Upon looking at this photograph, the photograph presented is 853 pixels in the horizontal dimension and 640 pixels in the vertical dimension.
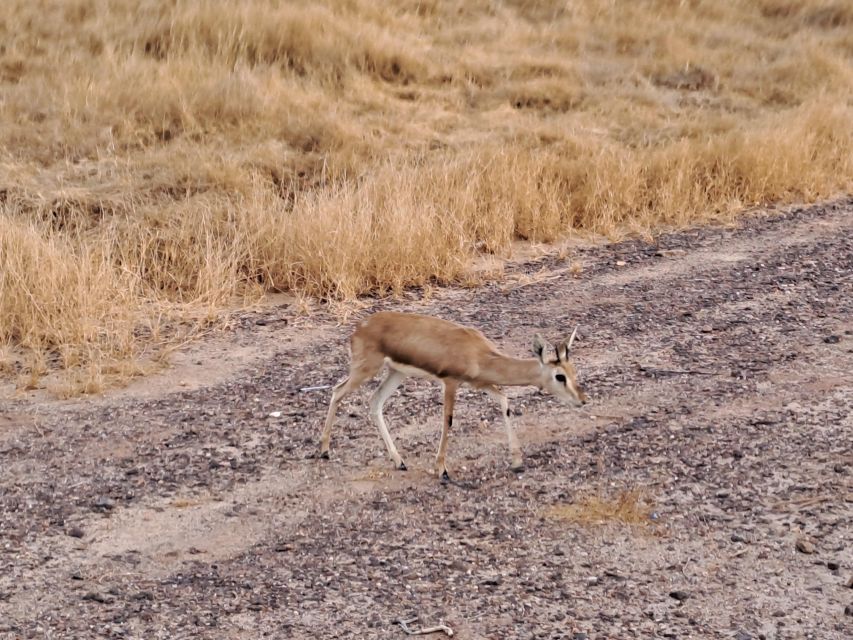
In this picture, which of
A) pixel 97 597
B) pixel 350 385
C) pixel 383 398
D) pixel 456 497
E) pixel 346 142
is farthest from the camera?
pixel 346 142

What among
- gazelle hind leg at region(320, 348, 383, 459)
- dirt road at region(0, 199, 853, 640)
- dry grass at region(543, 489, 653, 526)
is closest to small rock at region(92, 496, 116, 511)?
dirt road at region(0, 199, 853, 640)

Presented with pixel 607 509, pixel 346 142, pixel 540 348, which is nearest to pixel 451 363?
pixel 540 348

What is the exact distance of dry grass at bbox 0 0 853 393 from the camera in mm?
9203

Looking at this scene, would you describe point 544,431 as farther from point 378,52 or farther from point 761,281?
point 378,52

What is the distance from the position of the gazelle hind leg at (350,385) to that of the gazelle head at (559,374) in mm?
826

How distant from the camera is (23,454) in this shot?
6531 millimetres

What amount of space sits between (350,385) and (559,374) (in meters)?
1.11

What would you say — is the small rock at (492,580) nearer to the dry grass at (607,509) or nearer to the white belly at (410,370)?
the dry grass at (607,509)

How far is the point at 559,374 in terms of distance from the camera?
6203mm

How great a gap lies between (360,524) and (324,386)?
1.88m

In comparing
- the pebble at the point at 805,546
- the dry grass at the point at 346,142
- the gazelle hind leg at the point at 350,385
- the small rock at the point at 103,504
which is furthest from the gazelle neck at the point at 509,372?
the dry grass at the point at 346,142

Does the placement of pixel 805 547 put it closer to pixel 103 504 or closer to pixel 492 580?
pixel 492 580

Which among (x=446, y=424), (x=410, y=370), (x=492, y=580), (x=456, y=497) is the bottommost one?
(x=456, y=497)

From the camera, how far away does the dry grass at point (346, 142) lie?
30.2ft
